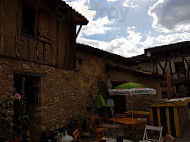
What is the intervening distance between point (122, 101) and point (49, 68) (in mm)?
4746

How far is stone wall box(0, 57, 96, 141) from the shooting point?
4.79 meters

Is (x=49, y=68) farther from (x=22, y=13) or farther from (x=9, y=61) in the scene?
(x=22, y=13)

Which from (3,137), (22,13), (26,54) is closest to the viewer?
(3,137)

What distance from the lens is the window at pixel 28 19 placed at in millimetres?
5953

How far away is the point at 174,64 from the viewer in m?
16.1

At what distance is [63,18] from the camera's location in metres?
7.12

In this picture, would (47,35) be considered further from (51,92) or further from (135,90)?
(135,90)

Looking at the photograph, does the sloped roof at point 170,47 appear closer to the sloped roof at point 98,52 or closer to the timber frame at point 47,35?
the sloped roof at point 98,52

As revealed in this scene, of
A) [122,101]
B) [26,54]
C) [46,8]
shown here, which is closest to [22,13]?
[46,8]

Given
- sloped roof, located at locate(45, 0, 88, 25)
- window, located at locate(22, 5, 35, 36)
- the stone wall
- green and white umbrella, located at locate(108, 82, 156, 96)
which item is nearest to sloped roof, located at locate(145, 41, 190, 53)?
sloped roof, located at locate(45, 0, 88, 25)

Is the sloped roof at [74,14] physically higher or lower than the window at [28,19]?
higher

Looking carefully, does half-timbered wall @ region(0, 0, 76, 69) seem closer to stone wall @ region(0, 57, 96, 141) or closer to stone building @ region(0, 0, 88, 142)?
stone building @ region(0, 0, 88, 142)

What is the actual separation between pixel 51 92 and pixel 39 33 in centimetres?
221

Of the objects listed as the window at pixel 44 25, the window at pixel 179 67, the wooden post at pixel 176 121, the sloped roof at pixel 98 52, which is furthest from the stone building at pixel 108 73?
the window at pixel 179 67
